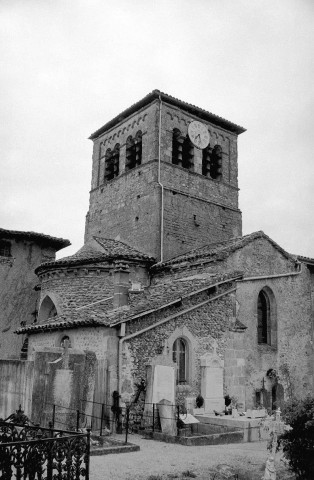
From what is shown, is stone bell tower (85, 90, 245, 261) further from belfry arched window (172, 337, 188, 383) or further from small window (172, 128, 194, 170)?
belfry arched window (172, 337, 188, 383)

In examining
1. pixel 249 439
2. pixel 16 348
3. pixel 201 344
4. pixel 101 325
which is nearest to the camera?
pixel 249 439

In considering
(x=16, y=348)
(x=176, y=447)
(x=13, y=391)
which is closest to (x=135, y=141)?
(x=16, y=348)

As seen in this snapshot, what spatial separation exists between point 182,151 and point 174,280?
8708 millimetres

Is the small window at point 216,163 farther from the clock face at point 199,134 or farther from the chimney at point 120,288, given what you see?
the chimney at point 120,288

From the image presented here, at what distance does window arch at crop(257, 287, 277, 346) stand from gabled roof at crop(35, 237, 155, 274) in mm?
4814

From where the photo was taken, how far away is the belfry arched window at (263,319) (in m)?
19.9

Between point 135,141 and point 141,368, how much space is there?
48.5ft

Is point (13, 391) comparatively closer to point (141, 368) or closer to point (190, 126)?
point (141, 368)

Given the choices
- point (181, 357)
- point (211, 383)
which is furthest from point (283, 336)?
point (181, 357)

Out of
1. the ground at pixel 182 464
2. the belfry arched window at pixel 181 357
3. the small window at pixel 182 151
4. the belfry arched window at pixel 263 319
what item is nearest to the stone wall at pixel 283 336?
the belfry arched window at pixel 263 319

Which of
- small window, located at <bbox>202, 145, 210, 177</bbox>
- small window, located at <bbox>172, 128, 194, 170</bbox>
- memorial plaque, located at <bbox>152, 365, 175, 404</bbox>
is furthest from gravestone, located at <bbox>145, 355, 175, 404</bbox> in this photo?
small window, located at <bbox>202, 145, 210, 177</bbox>

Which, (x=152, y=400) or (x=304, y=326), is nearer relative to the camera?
(x=152, y=400)

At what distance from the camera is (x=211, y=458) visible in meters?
10.5

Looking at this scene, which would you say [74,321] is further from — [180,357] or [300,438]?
[300,438]
